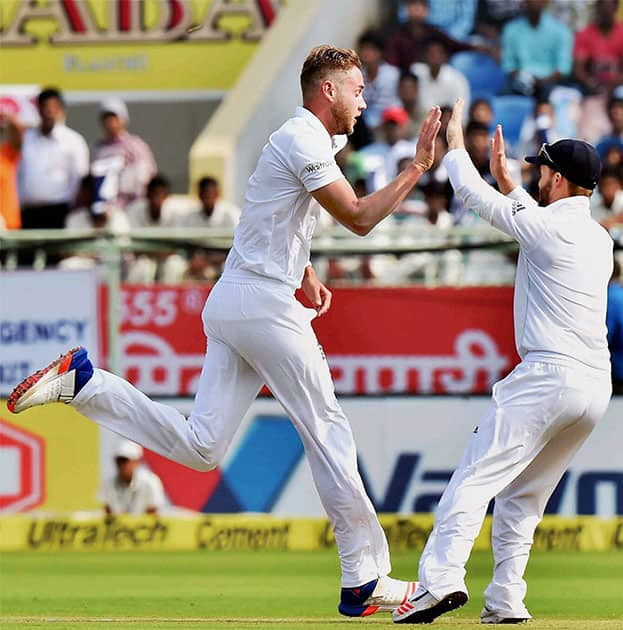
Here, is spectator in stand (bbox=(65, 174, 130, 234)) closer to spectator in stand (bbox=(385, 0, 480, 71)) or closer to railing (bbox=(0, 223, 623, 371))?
railing (bbox=(0, 223, 623, 371))

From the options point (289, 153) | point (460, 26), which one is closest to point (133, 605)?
point (289, 153)

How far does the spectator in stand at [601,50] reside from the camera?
664 inches

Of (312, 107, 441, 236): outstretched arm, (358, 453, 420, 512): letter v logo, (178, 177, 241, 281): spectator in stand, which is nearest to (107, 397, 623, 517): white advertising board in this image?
(358, 453, 420, 512): letter v logo

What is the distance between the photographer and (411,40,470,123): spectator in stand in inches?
643

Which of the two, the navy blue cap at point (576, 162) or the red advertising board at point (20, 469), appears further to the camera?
the red advertising board at point (20, 469)

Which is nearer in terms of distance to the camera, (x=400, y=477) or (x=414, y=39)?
(x=400, y=477)

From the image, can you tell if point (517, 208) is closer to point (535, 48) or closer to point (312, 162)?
point (312, 162)

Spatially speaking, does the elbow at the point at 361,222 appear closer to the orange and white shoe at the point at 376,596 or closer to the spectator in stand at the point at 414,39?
the orange and white shoe at the point at 376,596

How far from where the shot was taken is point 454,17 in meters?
17.4

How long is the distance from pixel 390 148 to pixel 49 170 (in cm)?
300

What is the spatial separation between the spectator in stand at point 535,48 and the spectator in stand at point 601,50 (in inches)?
5.0

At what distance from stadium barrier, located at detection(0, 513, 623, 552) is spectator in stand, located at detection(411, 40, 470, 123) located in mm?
5877

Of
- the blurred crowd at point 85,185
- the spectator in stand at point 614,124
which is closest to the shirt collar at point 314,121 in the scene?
the blurred crowd at point 85,185

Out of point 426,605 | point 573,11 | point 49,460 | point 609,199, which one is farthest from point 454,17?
point 426,605
